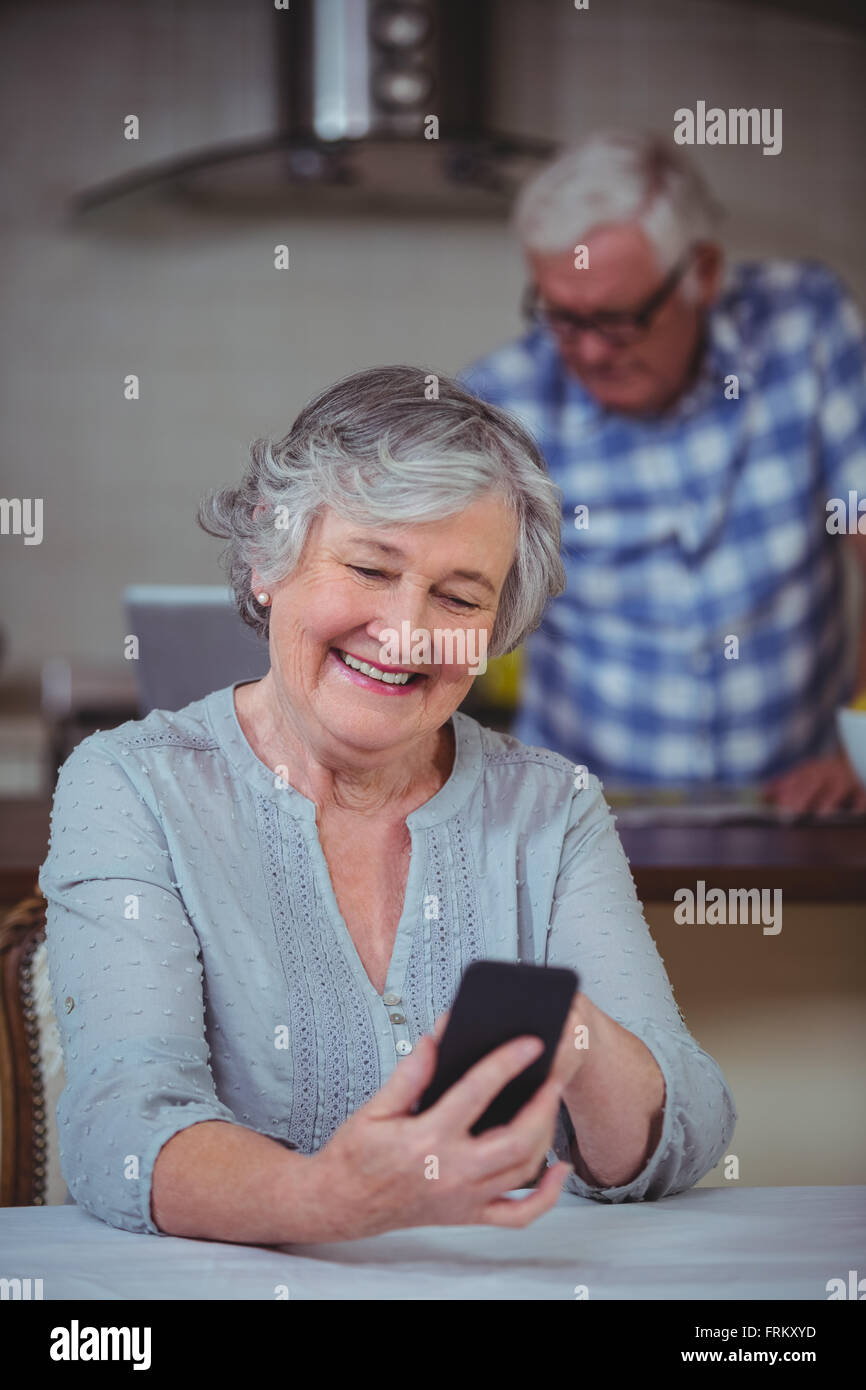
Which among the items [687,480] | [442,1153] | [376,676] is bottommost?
[442,1153]

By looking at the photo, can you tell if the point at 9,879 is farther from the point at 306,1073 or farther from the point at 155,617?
the point at 306,1073

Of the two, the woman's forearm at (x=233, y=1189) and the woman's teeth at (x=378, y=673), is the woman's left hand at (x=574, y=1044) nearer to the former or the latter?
the woman's forearm at (x=233, y=1189)

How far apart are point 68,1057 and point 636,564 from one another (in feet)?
6.17

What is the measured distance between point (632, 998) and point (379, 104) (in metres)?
2.58

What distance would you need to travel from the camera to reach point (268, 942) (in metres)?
1.11

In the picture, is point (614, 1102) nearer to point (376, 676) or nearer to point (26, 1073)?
point (376, 676)

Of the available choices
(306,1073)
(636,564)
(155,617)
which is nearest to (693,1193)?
(306,1073)

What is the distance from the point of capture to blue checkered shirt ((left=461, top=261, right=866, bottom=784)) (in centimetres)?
259

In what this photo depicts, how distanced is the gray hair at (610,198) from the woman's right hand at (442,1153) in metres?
1.93

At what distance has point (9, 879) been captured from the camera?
147 cm

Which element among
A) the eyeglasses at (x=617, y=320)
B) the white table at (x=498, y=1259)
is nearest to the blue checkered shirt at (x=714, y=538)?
the eyeglasses at (x=617, y=320)

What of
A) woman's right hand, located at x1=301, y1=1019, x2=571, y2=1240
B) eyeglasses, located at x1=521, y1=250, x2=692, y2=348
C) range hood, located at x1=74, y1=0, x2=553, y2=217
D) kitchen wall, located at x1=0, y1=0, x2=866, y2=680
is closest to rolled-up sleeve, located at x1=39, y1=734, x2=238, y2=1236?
woman's right hand, located at x1=301, y1=1019, x2=571, y2=1240

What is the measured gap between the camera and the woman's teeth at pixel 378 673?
3.58ft

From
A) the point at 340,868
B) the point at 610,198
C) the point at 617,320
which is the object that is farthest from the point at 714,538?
the point at 340,868
